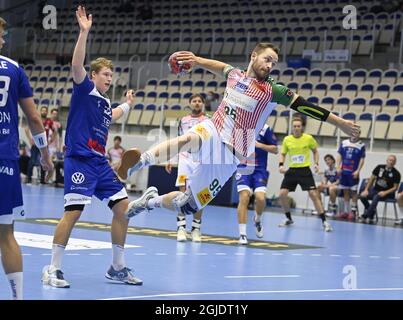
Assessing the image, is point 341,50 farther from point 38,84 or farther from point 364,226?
point 38,84

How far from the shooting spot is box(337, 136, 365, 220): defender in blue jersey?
20094 mm

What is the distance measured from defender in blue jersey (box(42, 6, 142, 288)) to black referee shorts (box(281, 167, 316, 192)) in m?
9.14

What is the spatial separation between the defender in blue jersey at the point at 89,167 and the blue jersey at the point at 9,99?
1745 mm

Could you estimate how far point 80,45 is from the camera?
25.5 ft

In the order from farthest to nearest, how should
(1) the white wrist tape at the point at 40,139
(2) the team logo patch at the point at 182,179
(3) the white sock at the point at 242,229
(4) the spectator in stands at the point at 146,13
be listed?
(4) the spectator in stands at the point at 146,13 < (2) the team logo patch at the point at 182,179 < (3) the white sock at the point at 242,229 < (1) the white wrist tape at the point at 40,139

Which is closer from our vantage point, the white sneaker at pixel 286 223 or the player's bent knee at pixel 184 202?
the player's bent knee at pixel 184 202

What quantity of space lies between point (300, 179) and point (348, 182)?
3.35 meters

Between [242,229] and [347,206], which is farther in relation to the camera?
[347,206]

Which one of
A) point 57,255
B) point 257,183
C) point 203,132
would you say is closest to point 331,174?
point 257,183

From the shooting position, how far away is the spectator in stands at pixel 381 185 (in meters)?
19.6

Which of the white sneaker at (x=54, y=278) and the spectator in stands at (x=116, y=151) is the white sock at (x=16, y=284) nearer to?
the white sneaker at (x=54, y=278)

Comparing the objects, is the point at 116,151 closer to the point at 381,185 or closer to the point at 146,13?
the point at 381,185

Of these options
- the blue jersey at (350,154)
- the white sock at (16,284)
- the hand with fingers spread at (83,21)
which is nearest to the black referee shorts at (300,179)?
the blue jersey at (350,154)
